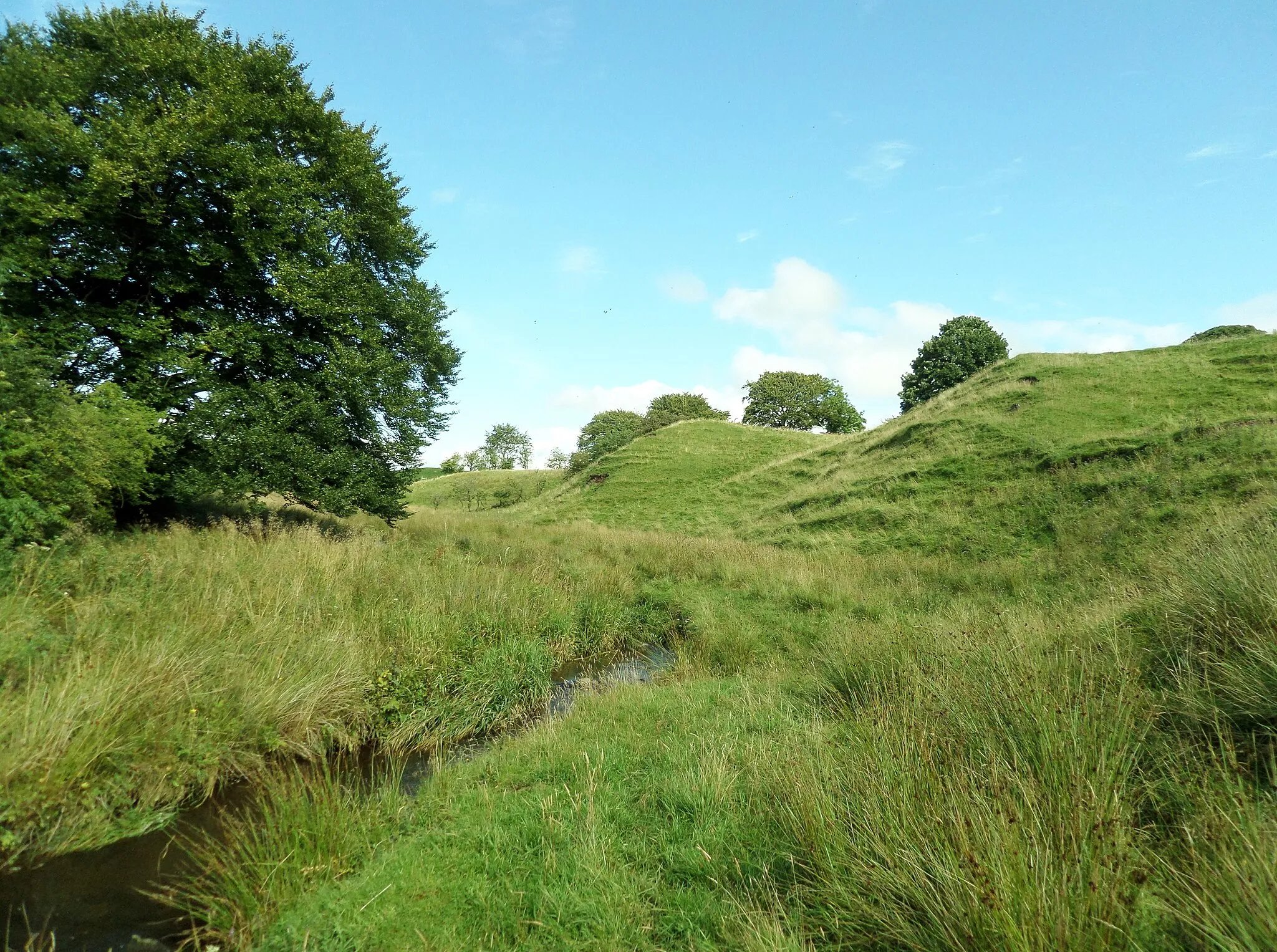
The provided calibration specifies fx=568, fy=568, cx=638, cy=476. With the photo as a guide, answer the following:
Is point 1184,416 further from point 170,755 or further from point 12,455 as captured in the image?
point 12,455

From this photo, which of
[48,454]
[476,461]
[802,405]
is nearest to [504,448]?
[476,461]

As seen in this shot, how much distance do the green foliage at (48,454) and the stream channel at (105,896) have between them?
4313 millimetres

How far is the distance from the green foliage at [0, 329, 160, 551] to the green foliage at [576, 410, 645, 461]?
44768 millimetres

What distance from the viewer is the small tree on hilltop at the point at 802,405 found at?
231 feet

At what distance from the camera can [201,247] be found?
12.7 metres

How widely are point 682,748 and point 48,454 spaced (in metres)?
9.11

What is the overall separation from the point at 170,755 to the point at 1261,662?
8454 mm

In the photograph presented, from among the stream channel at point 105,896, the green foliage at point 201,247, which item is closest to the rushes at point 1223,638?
the stream channel at point 105,896

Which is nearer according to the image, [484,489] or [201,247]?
[201,247]

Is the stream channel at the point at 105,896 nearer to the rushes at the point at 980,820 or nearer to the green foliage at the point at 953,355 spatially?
the rushes at the point at 980,820

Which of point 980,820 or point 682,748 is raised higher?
point 980,820

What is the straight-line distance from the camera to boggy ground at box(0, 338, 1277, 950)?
8.93ft

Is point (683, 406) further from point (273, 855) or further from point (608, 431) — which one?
point (273, 855)

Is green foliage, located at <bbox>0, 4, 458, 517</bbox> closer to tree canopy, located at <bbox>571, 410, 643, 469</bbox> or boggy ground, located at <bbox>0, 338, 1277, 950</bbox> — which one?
boggy ground, located at <bbox>0, 338, 1277, 950</bbox>
